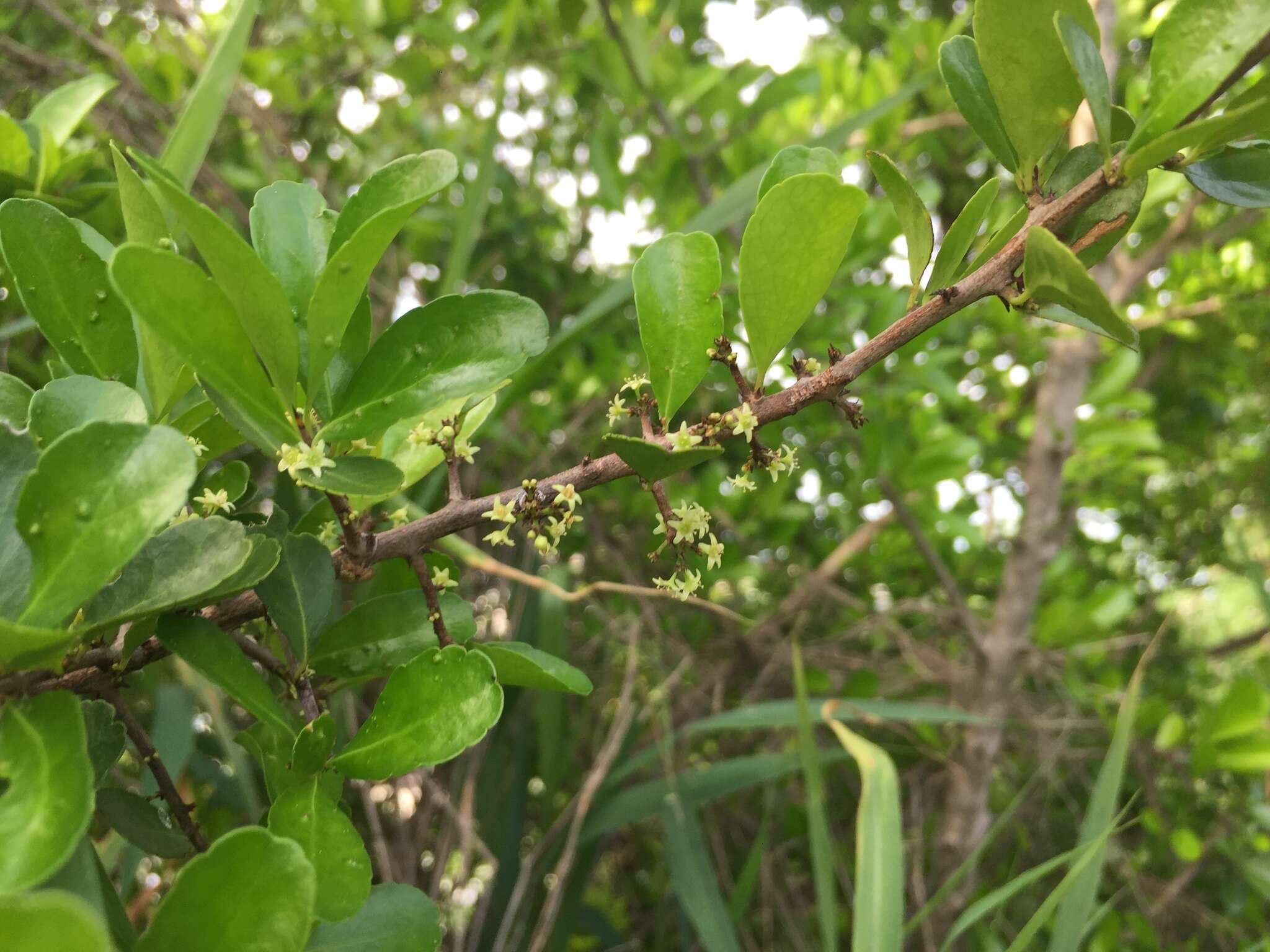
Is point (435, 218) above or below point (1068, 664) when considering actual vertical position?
above

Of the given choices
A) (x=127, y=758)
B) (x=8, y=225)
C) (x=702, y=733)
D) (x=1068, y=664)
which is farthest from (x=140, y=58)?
(x=1068, y=664)

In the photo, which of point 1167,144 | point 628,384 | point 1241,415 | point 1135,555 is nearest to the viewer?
point 1167,144

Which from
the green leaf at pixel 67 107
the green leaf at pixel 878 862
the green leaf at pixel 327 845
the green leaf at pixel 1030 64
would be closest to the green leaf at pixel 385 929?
the green leaf at pixel 327 845

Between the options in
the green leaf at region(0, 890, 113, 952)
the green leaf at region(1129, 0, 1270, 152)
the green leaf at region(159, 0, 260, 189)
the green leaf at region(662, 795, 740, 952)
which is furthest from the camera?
the green leaf at region(662, 795, 740, 952)

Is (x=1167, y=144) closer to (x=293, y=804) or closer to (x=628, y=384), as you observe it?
(x=628, y=384)

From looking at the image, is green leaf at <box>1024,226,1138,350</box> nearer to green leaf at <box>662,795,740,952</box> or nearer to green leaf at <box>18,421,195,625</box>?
green leaf at <box>18,421,195,625</box>

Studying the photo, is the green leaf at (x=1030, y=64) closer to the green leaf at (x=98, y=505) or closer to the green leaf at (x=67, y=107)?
the green leaf at (x=98, y=505)

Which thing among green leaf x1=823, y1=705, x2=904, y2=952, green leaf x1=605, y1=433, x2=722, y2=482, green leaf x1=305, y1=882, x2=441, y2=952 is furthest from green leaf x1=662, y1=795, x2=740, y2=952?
green leaf x1=605, y1=433, x2=722, y2=482

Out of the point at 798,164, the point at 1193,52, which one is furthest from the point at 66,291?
the point at 1193,52

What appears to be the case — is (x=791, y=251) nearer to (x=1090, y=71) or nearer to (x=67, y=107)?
(x=1090, y=71)
